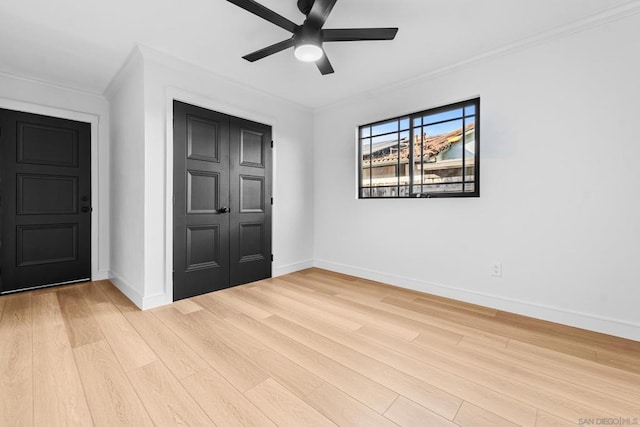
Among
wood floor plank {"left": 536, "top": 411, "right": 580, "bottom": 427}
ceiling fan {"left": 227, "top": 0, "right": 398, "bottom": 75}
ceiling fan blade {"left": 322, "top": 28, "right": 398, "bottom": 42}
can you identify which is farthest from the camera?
ceiling fan blade {"left": 322, "top": 28, "right": 398, "bottom": 42}

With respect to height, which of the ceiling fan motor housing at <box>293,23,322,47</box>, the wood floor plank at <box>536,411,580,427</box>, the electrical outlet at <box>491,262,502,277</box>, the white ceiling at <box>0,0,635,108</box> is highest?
the white ceiling at <box>0,0,635,108</box>

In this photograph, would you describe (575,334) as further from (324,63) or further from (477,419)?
(324,63)

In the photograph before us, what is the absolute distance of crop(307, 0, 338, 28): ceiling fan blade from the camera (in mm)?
1771

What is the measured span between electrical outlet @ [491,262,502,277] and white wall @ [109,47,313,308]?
2615 millimetres

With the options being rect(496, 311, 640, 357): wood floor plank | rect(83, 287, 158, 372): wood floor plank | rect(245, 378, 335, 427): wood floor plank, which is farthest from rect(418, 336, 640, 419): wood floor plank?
rect(83, 287, 158, 372): wood floor plank

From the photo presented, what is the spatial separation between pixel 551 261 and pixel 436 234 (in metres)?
1.02

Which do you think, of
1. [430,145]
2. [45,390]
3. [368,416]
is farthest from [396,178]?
[45,390]

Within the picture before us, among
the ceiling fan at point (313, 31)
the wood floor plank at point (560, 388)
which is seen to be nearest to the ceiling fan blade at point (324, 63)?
the ceiling fan at point (313, 31)

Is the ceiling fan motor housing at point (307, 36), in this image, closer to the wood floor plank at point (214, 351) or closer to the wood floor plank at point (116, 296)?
the wood floor plank at point (214, 351)

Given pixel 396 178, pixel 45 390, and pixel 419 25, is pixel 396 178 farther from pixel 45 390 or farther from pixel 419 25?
pixel 45 390

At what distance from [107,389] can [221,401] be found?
26.3 inches

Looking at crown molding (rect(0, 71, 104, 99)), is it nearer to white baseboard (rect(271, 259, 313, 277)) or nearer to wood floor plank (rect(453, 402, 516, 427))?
white baseboard (rect(271, 259, 313, 277))

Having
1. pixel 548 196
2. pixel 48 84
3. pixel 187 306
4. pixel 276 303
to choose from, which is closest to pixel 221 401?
pixel 276 303

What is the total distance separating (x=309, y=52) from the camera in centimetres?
219
